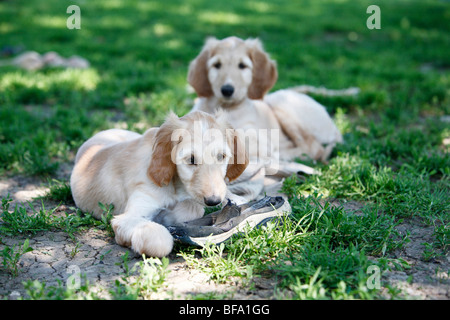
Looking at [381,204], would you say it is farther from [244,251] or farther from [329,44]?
[329,44]

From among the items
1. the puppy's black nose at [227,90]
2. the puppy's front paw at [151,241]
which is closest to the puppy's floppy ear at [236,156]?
the puppy's front paw at [151,241]

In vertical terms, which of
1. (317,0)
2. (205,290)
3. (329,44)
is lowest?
(205,290)

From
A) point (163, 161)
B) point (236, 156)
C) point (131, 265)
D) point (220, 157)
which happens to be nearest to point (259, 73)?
point (236, 156)

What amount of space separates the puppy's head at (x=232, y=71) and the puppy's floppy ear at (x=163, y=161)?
1.70 meters

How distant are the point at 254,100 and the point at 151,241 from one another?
266cm

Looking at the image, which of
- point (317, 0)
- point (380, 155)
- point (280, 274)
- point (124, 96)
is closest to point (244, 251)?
point (280, 274)

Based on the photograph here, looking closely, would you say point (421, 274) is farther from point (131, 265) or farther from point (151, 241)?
point (131, 265)

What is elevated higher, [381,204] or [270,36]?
[270,36]

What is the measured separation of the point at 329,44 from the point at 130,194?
28.4ft

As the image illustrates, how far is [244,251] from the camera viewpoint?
3.15 m

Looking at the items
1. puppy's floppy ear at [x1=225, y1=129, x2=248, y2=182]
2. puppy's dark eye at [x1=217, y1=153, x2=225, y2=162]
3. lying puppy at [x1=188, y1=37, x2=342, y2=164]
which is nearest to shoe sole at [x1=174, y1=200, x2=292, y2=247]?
puppy's floppy ear at [x1=225, y1=129, x2=248, y2=182]

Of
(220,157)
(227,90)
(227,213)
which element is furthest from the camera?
(227,90)

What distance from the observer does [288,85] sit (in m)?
7.67

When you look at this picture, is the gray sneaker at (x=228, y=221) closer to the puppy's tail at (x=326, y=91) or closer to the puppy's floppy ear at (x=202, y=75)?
the puppy's floppy ear at (x=202, y=75)
